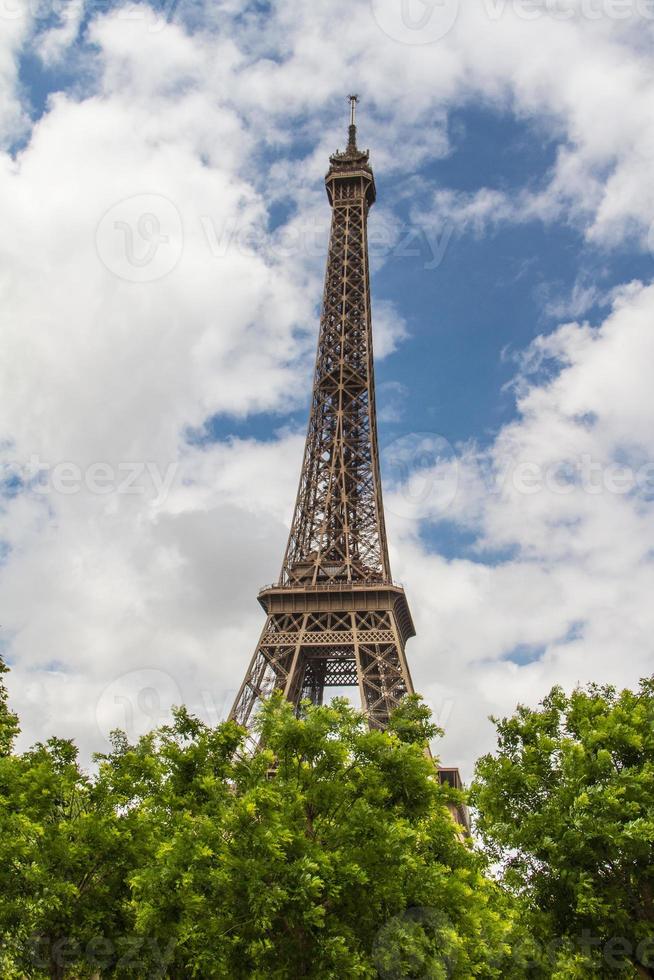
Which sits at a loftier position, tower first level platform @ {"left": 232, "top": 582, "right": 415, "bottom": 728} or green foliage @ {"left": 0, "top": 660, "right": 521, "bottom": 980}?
tower first level platform @ {"left": 232, "top": 582, "right": 415, "bottom": 728}

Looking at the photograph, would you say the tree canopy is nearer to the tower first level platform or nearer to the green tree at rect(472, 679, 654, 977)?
the green tree at rect(472, 679, 654, 977)

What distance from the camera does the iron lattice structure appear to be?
53.2m

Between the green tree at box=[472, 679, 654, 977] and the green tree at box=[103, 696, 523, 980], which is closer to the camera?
the green tree at box=[103, 696, 523, 980]

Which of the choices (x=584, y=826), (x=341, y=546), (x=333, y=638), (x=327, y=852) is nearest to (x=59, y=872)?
(x=327, y=852)

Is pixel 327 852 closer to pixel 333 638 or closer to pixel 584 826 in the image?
pixel 584 826

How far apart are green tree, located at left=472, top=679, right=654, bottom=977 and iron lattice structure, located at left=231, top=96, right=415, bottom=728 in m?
23.5

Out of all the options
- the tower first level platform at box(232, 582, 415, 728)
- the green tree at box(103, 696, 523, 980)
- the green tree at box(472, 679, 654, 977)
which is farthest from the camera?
the tower first level platform at box(232, 582, 415, 728)

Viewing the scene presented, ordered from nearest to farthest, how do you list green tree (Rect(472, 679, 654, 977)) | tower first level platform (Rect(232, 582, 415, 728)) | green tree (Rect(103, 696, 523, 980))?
green tree (Rect(103, 696, 523, 980)) < green tree (Rect(472, 679, 654, 977)) < tower first level platform (Rect(232, 582, 415, 728))

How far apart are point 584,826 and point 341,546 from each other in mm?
41785

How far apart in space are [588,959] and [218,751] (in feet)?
36.9

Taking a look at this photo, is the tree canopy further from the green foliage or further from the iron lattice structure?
the iron lattice structure

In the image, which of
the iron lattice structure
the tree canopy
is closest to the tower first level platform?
the iron lattice structure

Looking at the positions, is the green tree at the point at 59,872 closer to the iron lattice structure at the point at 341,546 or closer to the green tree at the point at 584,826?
the green tree at the point at 584,826

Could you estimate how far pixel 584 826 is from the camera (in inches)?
774
